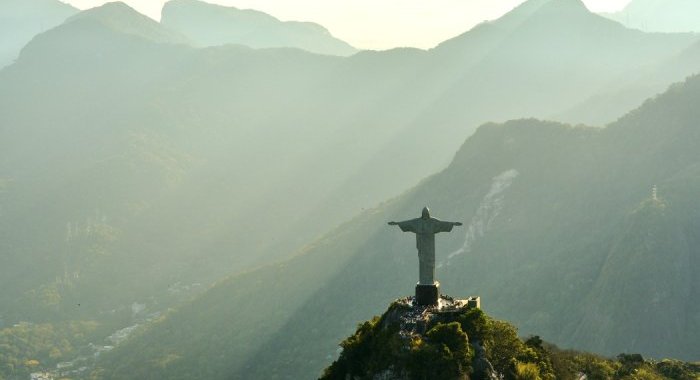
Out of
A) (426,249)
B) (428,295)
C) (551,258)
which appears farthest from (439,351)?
(551,258)

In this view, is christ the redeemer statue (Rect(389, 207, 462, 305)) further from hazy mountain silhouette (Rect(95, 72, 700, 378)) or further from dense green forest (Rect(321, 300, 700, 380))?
hazy mountain silhouette (Rect(95, 72, 700, 378))

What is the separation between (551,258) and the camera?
150000mm

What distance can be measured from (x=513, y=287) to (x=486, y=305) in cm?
757

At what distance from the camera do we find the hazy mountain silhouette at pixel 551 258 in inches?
4926

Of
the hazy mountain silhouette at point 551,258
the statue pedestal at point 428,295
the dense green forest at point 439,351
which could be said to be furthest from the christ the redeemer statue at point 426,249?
the hazy mountain silhouette at point 551,258

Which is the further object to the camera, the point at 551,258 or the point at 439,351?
the point at 551,258

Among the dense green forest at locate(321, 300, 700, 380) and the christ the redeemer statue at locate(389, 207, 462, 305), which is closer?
the dense green forest at locate(321, 300, 700, 380)

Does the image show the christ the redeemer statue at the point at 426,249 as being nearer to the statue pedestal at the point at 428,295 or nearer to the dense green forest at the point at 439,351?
the statue pedestal at the point at 428,295

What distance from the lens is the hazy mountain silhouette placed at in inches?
4926

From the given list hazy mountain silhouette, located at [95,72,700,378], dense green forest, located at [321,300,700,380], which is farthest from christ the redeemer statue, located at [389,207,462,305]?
hazy mountain silhouette, located at [95,72,700,378]

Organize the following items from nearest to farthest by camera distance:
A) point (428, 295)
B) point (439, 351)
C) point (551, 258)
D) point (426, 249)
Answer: point (439, 351), point (428, 295), point (426, 249), point (551, 258)

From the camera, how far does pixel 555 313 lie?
135 m

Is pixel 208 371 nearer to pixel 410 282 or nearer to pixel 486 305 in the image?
pixel 410 282

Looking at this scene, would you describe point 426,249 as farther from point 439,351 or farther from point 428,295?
point 439,351
